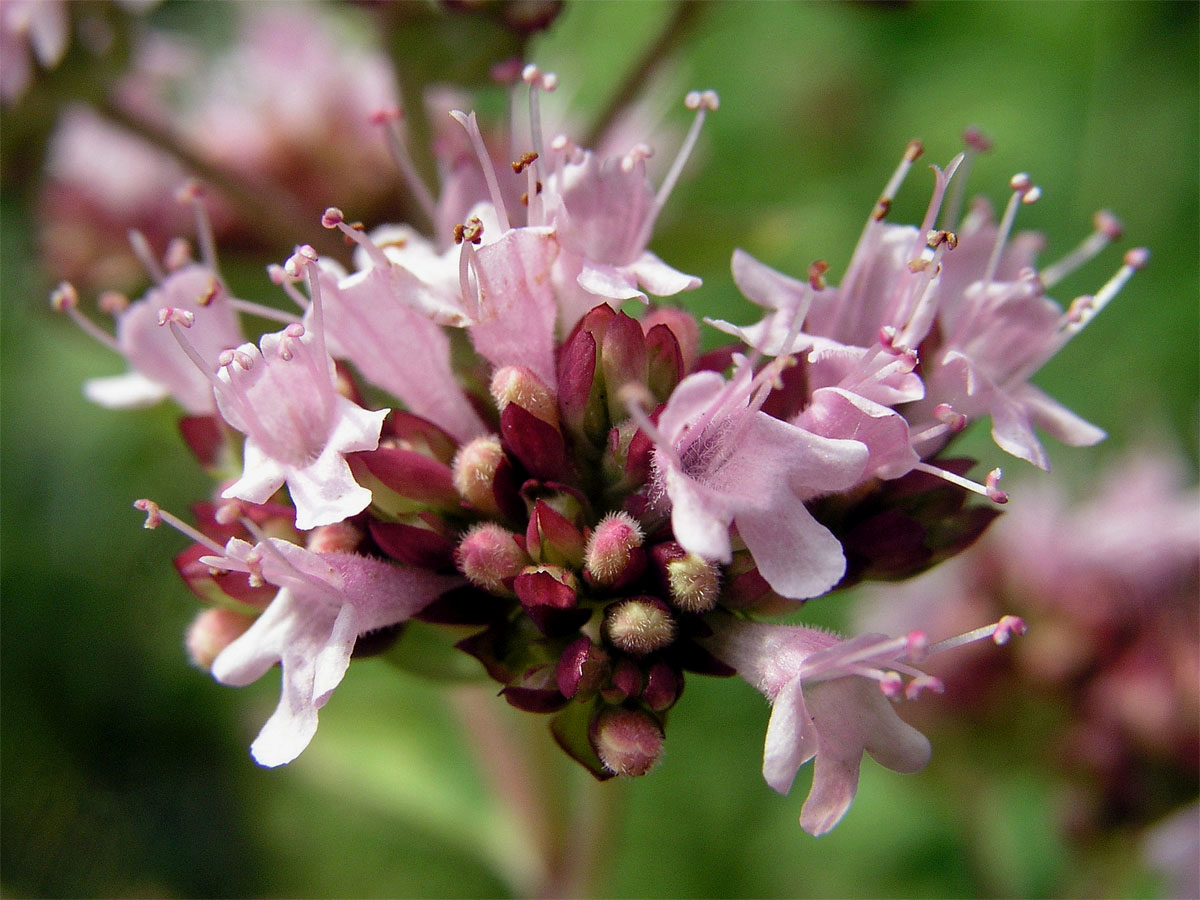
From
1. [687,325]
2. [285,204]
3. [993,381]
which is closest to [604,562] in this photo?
[687,325]

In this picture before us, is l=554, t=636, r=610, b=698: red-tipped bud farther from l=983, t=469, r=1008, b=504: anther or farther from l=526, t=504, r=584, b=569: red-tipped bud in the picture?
l=983, t=469, r=1008, b=504: anther

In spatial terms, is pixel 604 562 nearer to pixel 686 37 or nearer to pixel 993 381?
pixel 993 381

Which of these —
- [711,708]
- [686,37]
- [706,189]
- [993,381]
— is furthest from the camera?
[706,189]

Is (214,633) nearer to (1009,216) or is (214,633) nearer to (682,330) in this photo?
(682,330)

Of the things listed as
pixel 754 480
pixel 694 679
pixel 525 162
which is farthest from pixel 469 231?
pixel 694 679

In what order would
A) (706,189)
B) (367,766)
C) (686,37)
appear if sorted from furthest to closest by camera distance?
(706,189) → (367,766) → (686,37)

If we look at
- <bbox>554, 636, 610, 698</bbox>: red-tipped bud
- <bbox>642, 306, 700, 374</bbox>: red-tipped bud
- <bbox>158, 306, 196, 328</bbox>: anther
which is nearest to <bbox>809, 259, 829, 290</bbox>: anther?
<bbox>642, 306, 700, 374</bbox>: red-tipped bud
